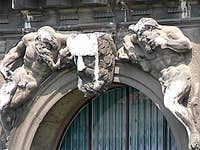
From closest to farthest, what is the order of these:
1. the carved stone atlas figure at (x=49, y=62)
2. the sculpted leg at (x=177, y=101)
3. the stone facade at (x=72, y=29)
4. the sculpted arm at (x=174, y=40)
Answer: the sculpted leg at (x=177, y=101)
the sculpted arm at (x=174, y=40)
the stone facade at (x=72, y=29)
the carved stone atlas figure at (x=49, y=62)

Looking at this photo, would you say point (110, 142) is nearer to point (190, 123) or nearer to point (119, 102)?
point (119, 102)

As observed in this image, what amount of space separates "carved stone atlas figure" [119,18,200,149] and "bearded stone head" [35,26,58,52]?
2.69 feet

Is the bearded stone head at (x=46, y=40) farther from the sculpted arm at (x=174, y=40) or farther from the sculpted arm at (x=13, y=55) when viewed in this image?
the sculpted arm at (x=174, y=40)

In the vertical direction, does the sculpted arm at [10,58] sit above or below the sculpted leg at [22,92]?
above

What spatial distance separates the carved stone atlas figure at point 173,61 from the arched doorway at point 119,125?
0.56m

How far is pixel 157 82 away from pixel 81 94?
89 centimetres

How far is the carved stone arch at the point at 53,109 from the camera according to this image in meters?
9.32

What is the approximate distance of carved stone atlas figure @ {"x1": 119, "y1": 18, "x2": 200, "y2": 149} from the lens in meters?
8.83

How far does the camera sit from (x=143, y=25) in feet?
29.4

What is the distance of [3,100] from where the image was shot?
9.71m

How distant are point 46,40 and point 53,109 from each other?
2.30 ft

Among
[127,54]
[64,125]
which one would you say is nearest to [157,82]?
[127,54]

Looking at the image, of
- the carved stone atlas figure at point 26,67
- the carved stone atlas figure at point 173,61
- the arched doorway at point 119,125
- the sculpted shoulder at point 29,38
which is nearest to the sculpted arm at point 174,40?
the carved stone atlas figure at point 173,61

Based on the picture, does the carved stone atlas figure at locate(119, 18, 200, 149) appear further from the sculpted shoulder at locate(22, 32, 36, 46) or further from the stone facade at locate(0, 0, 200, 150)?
the sculpted shoulder at locate(22, 32, 36, 46)
